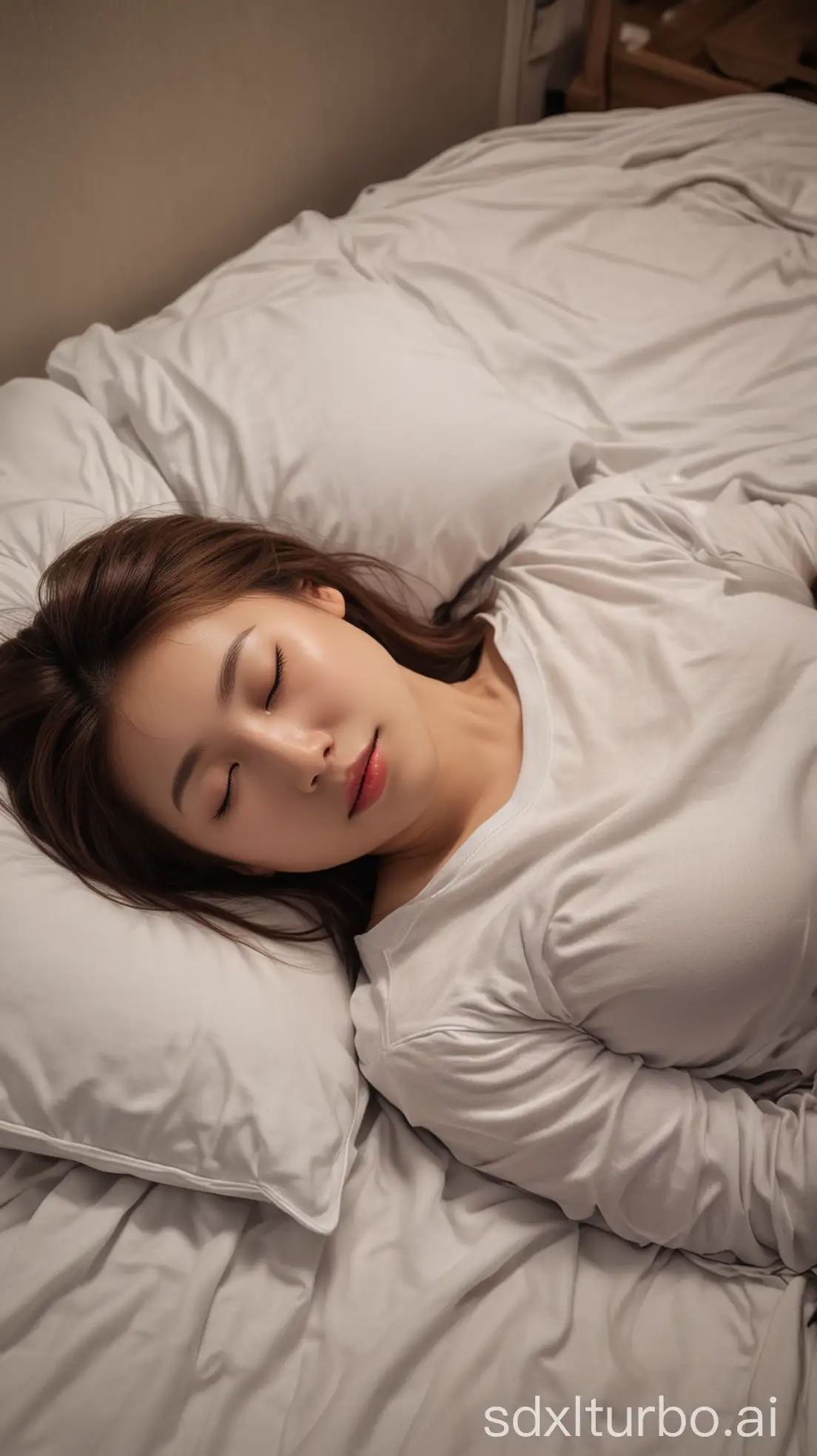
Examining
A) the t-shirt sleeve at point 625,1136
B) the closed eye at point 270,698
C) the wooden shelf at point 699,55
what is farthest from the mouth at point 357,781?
the wooden shelf at point 699,55

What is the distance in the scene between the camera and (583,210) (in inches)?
64.7

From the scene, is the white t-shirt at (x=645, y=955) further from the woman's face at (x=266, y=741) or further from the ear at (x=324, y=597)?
the ear at (x=324, y=597)

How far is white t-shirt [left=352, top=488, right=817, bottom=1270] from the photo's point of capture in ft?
3.12

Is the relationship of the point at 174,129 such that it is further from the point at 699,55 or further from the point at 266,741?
the point at 699,55

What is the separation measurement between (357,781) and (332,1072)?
0.28 m

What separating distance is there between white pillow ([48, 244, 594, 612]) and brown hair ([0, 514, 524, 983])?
0.47 feet

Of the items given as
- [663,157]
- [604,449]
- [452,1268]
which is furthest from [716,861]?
[663,157]

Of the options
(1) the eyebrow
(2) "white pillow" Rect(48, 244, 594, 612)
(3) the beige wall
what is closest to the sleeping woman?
(1) the eyebrow

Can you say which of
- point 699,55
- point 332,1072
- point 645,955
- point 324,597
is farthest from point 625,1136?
point 699,55

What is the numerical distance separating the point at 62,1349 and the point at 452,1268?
34 centimetres

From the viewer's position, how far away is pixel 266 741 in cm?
101

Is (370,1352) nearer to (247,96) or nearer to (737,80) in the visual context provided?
(247,96)

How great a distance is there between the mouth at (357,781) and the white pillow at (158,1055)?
7.3 inches

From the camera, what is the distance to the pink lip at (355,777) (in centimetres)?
103
